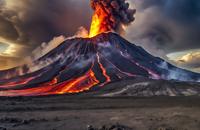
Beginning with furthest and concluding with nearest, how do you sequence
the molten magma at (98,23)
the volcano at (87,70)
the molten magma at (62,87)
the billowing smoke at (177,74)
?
1. the molten magma at (98,23)
2. the billowing smoke at (177,74)
3. the volcano at (87,70)
4. the molten magma at (62,87)

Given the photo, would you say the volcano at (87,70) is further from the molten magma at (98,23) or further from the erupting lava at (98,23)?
the erupting lava at (98,23)

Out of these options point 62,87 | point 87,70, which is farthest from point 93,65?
point 62,87

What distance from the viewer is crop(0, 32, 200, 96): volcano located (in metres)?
99.2

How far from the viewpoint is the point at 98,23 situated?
515 feet

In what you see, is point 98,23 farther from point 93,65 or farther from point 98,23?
point 93,65

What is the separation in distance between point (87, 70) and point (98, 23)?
43.2 m

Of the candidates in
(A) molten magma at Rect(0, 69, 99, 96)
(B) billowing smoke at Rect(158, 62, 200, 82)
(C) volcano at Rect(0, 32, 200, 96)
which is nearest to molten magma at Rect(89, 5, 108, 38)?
(C) volcano at Rect(0, 32, 200, 96)

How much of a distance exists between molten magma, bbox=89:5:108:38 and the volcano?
5.80 meters

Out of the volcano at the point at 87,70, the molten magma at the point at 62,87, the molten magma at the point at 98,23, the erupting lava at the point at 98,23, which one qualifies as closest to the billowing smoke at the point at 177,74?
the volcano at the point at 87,70

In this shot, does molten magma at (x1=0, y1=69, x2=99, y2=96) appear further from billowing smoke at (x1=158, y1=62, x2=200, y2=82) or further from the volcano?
billowing smoke at (x1=158, y1=62, x2=200, y2=82)

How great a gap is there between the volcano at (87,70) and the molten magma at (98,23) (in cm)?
580

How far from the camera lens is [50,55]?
15438 centimetres

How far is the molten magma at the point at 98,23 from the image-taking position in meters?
151

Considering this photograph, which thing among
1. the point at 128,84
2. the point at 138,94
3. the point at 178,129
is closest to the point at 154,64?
the point at 128,84
